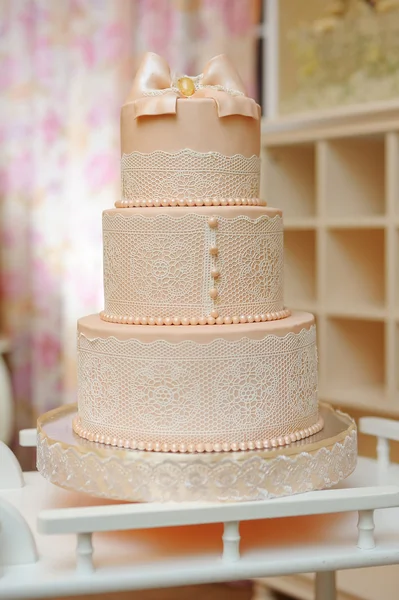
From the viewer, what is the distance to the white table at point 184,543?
1.10 metres

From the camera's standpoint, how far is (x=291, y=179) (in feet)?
8.57

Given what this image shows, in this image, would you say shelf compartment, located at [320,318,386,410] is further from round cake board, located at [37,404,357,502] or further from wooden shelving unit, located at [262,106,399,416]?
round cake board, located at [37,404,357,502]

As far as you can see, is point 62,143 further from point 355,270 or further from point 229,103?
point 229,103

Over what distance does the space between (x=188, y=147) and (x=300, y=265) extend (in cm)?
132

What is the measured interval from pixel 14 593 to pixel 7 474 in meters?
0.42

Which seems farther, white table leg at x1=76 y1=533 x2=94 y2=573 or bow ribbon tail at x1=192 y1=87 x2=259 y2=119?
bow ribbon tail at x1=192 y1=87 x2=259 y2=119

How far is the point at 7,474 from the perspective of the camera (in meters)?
1.48

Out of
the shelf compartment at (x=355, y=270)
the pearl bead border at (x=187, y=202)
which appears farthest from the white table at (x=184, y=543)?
the shelf compartment at (x=355, y=270)

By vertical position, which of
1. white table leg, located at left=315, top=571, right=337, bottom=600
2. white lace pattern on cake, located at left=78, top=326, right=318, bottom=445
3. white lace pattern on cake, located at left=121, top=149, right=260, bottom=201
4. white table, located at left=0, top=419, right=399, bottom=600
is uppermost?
white lace pattern on cake, located at left=121, top=149, right=260, bottom=201

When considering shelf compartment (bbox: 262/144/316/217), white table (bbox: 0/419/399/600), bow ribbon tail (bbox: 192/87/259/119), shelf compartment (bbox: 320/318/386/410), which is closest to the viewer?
white table (bbox: 0/419/399/600)

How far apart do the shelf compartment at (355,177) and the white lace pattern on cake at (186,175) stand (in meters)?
1.04

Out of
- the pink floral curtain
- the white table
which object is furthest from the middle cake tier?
the pink floral curtain

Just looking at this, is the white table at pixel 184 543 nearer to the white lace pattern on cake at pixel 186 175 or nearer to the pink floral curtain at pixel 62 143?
the white lace pattern on cake at pixel 186 175

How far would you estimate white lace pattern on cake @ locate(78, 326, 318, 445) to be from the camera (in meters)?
1.25
